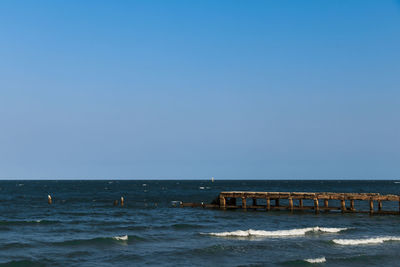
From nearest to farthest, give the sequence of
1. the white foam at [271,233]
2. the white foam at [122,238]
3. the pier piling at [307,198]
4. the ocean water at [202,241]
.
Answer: the ocean water at [202,241] → the white foam at [122,238] → the white foam at [271,233] → the pier piling at [307,198]

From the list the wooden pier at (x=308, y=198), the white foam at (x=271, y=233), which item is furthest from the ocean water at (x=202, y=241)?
the wooden pier at (x=308, y=198)

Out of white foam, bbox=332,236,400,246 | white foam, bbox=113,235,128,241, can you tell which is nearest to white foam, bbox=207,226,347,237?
white foam, bbox=332,236,400,246

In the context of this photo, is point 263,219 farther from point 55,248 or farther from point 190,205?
point 55,248

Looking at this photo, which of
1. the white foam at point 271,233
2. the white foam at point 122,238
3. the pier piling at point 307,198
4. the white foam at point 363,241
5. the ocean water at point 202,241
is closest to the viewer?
the ocean water at point 202,241

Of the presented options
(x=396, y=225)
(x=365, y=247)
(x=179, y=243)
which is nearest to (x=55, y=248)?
(x=179, y=243)

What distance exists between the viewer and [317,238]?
31.4m

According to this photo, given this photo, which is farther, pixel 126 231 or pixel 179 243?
pixel 126 231

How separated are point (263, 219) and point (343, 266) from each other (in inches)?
797

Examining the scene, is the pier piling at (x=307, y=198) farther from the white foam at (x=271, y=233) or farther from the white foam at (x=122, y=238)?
the white foam at (x=122, y=238)

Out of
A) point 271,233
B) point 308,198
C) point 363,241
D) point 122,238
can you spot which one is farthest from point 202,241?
point 308,198

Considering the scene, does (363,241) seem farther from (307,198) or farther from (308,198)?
(307,198)

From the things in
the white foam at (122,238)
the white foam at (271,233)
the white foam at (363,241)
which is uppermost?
the white foam at (122,238)

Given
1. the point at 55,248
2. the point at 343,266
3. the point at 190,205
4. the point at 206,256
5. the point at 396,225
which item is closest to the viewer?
the point at 343,266

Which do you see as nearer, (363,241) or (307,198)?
(363,241)
